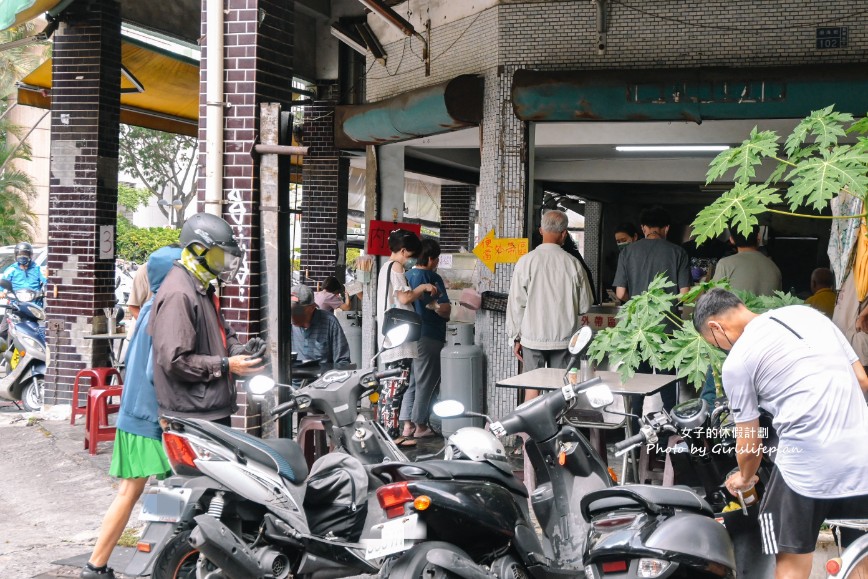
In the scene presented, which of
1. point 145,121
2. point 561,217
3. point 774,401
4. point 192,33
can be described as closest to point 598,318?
point 561,217

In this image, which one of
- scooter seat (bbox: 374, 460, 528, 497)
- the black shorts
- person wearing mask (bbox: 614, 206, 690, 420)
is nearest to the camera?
the black shorts

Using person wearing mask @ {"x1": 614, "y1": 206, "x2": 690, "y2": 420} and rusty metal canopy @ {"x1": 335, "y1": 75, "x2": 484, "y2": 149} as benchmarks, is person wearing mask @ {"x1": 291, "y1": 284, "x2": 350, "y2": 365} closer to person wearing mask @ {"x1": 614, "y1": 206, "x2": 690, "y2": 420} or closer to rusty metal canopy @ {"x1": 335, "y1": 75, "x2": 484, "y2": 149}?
person wearing mask @ {"x1": 614, "y1": 206, "x2": 690, "y2": 420}

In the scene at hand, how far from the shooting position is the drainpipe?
22.4ft

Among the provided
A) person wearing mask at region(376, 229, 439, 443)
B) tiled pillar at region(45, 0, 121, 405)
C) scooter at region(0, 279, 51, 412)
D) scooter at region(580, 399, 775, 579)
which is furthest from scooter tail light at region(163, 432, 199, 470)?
scooter at region(0, 279, 51, 412)

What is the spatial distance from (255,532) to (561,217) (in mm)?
4293

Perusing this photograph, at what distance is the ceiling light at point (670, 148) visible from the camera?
12.4m

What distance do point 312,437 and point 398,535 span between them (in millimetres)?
2848

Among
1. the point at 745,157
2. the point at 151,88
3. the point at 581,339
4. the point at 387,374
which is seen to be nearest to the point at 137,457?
the point at 387,374

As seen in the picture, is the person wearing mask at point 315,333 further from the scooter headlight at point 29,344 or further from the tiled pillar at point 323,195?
the tiled pillar at point 323,195

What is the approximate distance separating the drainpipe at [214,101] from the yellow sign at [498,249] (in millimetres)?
3329

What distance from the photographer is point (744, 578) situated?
4.17m

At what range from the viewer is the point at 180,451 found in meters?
4.40

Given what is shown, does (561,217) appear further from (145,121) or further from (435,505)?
(145,121)

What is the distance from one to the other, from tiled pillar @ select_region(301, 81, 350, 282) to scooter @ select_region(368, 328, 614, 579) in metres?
11.2
